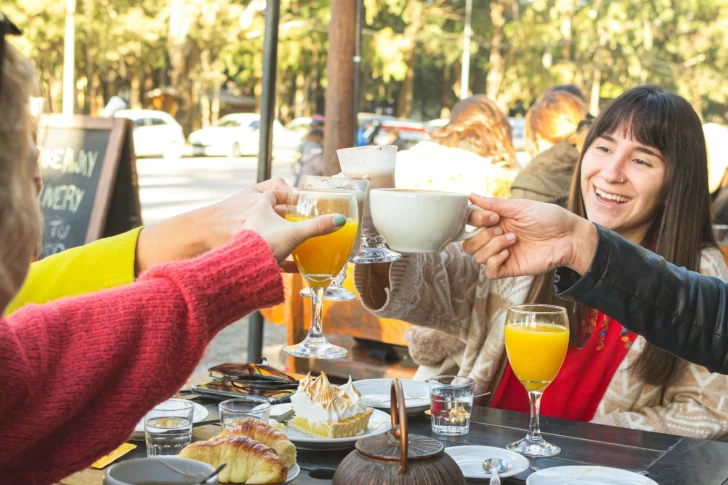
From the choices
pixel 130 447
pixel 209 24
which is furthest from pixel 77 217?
pixel 209 24

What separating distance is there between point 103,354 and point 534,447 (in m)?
1.16

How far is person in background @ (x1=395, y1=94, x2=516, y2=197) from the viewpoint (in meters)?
4.63

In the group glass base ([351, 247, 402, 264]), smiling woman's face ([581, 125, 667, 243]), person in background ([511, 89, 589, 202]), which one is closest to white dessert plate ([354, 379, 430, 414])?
glass base ([351, 247, 402, 264])

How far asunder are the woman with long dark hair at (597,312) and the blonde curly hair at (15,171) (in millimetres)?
1688

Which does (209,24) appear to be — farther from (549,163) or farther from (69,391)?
(69,391)

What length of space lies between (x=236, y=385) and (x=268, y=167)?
2081 millimetres

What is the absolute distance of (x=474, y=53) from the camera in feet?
121

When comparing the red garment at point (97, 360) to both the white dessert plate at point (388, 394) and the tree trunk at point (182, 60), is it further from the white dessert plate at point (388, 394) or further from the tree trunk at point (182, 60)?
the tree trunk at point (182, 60)

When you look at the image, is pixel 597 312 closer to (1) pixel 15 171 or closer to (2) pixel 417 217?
(2) pixel 417 217

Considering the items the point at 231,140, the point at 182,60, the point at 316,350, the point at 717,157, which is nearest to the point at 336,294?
the point at 316,350

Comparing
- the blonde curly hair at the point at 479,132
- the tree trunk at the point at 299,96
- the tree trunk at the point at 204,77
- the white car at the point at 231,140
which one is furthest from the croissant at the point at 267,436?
the tree trunk at the point at 299,96

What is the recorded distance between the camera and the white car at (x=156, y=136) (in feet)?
85.5

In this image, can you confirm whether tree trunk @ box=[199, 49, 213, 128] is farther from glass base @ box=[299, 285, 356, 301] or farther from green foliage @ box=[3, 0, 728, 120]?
glass base @ box=[299, 285, 356, 301]

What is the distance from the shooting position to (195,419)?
2.21 m
